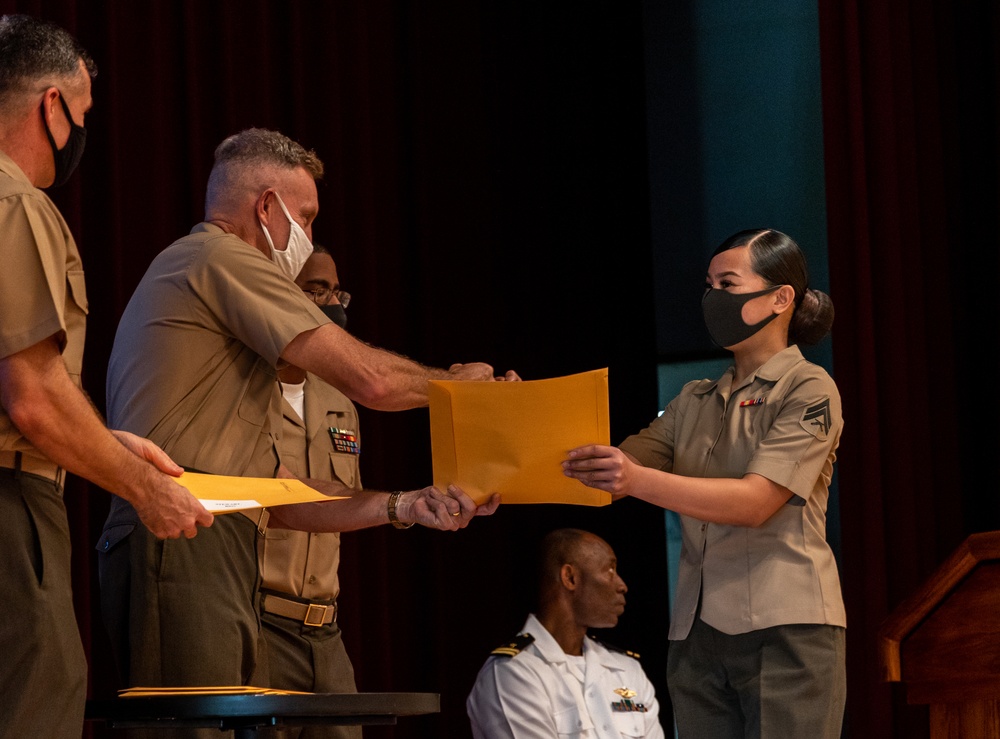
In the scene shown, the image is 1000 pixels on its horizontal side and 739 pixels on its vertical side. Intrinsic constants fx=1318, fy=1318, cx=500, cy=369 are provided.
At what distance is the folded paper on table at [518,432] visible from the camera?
7.93 feet

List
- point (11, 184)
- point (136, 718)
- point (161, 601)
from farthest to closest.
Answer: point (161, 601)
point (11, 184)
point (136, 718)

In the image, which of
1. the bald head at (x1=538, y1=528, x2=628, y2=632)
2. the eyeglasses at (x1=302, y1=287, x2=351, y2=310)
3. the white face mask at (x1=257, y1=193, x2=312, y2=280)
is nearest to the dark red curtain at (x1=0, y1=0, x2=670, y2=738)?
the bald head at (x1=538, y1=528, x2=628, y2=632)

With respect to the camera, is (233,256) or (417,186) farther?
(417,186)

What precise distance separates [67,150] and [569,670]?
2973 millimetres

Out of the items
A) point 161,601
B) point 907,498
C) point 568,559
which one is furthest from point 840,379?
point 161,601

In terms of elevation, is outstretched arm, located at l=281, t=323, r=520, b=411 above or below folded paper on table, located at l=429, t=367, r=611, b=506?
above

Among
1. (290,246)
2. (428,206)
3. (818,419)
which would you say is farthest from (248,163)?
(428,206)

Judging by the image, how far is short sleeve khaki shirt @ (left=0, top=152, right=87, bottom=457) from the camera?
6.54ft

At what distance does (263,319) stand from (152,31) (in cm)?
191

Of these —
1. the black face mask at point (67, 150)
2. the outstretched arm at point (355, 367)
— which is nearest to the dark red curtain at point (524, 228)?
the outstretched arm at point (355, 367)

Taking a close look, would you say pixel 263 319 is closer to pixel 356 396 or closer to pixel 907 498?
pixel 356 396

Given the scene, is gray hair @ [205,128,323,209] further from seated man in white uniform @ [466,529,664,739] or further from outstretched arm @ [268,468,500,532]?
seated man in white uniform @ [466,529,664,739]

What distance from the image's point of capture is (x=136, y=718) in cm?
186

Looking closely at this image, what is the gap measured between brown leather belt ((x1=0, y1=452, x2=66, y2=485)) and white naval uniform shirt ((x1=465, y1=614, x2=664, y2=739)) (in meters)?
2.64
